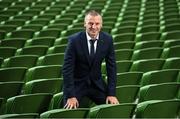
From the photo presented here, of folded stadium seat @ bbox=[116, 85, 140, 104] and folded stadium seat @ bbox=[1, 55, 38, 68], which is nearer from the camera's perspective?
folded stadium seat @ bbox=[116, 85, 140, 104]

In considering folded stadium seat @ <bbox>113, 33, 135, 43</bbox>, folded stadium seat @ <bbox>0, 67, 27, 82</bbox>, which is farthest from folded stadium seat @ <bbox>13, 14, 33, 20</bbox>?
folded stadium seat @ <bbox>0, 67, 27, 82</bbox>

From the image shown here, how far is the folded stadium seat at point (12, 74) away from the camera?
5461mm

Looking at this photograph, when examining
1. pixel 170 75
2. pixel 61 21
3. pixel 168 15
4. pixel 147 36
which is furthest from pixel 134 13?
pixel 170 75

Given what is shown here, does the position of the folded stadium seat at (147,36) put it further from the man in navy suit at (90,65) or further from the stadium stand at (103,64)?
the man in navy suit at (90,65)

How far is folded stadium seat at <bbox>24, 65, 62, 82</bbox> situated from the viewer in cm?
547

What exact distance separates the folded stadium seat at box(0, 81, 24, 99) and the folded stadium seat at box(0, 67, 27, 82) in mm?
699

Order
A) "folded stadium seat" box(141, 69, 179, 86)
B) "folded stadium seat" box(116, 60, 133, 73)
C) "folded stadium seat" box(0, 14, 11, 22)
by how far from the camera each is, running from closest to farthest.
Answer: "folded stadium seat" box(141, 69, 179, 86)
"folded stadium seat" box(116, 60, 133, 73)
"folded stadium seat" box(0, 14, 11, 22)

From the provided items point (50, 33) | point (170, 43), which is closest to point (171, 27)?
point (170, 43)

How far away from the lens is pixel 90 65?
4.22 m

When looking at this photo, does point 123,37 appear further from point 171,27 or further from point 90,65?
point 90,65

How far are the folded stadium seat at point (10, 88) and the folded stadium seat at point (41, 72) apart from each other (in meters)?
0.68

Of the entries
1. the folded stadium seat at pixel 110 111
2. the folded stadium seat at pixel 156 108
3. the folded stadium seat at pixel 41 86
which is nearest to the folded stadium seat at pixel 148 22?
the folded stadium seat at pixel 41 86

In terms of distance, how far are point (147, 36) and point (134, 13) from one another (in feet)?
11.4

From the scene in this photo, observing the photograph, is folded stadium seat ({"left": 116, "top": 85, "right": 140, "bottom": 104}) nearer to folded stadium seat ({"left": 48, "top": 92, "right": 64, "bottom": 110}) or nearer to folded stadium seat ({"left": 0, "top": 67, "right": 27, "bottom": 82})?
folded stadium seat ({"left": 48, "top": 92, "right": 64, "bottom": 110})
